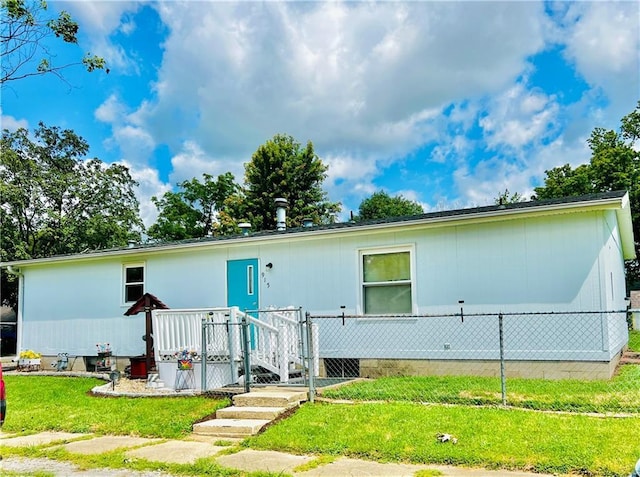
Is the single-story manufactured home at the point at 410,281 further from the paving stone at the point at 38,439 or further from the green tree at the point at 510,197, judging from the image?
the green tree at the point at 510,197

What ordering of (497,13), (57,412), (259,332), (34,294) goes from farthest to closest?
1. (34,294)
2. (497,13)
3. (259,332)
4. (57,412)

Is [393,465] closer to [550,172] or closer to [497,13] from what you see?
[497,13]

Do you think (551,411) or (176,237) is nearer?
(551,411)

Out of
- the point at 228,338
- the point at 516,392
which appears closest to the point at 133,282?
the point at 228,338

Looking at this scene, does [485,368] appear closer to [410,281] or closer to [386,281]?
[410,281]

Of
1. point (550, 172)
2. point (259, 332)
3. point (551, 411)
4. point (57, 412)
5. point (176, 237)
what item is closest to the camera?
point (551, 411)

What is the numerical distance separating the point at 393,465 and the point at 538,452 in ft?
4.13

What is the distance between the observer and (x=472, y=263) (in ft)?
29.8

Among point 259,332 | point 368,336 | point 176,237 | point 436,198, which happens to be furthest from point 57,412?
point 436,198

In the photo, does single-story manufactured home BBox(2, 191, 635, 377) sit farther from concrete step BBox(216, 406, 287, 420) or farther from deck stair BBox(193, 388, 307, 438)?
concrete step BBox(216, 406, 287, 420)

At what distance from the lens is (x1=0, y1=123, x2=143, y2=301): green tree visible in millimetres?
22844

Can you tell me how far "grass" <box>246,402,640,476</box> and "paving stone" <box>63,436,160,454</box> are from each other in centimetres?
141

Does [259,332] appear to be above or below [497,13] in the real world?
below

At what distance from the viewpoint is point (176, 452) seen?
18.2 ft
